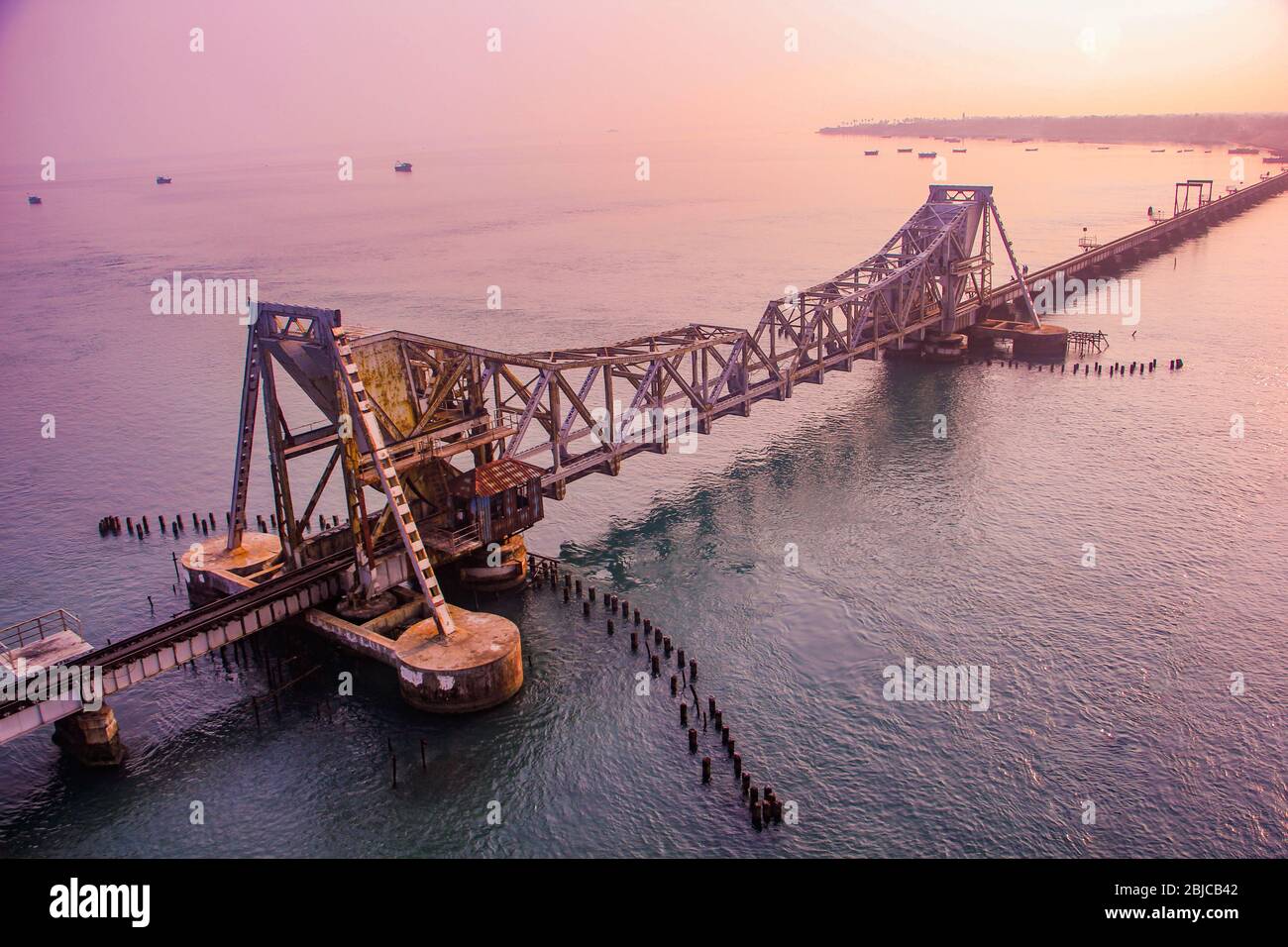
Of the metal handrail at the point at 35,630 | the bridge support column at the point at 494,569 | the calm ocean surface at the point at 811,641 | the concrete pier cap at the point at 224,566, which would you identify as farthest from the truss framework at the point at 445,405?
the metal handrail at the point at 35,630

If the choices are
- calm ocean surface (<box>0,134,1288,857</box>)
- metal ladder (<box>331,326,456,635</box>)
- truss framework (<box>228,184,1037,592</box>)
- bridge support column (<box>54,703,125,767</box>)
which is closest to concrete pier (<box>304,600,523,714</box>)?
calm ocean surface (<box>0,134,1288,857</box>)

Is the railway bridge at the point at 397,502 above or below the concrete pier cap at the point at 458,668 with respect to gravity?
above

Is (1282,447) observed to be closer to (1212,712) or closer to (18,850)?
(1212,712)

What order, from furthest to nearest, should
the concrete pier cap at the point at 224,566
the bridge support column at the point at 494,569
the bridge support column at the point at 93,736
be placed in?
the bridge support column at the point at 494,569
the concrete pier cap at the point at 224,566
the bridge support column at the point at 93,736

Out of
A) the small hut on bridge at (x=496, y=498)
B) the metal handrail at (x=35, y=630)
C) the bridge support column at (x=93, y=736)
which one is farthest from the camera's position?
the small hut on bridge at (x=496, y=498)

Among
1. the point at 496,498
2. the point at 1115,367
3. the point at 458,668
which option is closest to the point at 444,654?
the point at 458,668

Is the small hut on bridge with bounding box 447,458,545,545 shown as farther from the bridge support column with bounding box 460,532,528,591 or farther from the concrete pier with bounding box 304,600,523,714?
the concrete pier with bounding box 304,600,523,714

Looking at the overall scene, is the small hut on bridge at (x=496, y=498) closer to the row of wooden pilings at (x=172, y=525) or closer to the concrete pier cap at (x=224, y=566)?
the concrete pier cap at (x=224, y=566)
